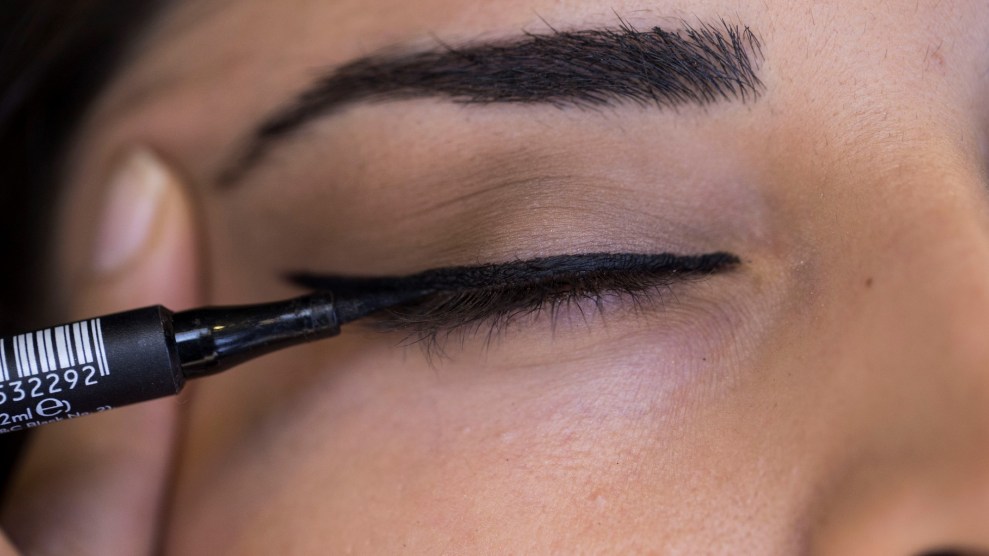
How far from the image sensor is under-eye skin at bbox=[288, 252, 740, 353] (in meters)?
0.65

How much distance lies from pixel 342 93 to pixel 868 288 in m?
0.49

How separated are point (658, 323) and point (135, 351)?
422 millimetres

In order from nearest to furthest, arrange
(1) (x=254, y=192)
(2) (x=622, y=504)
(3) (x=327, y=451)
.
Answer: (2) (x=622, y=504) → (3) (x=327, y=451) → (1) (x=254, y=192)

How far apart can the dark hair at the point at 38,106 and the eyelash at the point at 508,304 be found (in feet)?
1.76

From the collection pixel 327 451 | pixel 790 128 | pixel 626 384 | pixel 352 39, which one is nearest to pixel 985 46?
pixel 790 128

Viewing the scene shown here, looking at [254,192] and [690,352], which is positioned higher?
[254,192]

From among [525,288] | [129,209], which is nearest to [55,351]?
[129,209]

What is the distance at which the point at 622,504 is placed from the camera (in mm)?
584

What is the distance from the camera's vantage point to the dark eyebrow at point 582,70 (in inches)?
24.5

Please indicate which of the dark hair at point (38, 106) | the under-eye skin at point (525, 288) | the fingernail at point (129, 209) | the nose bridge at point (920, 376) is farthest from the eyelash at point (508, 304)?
the dark hair at point (38, 106)

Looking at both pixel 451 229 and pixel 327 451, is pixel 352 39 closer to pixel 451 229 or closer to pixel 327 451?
pixel 451 229

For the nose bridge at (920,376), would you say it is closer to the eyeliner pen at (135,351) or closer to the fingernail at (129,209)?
the eyeliner pen at (135,351)

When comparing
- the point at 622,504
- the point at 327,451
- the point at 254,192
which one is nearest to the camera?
the point at 622,504

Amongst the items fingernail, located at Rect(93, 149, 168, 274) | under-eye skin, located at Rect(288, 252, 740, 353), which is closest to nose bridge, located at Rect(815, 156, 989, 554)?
under-eye skin, located at Rect(288, 252, 740, 353)
